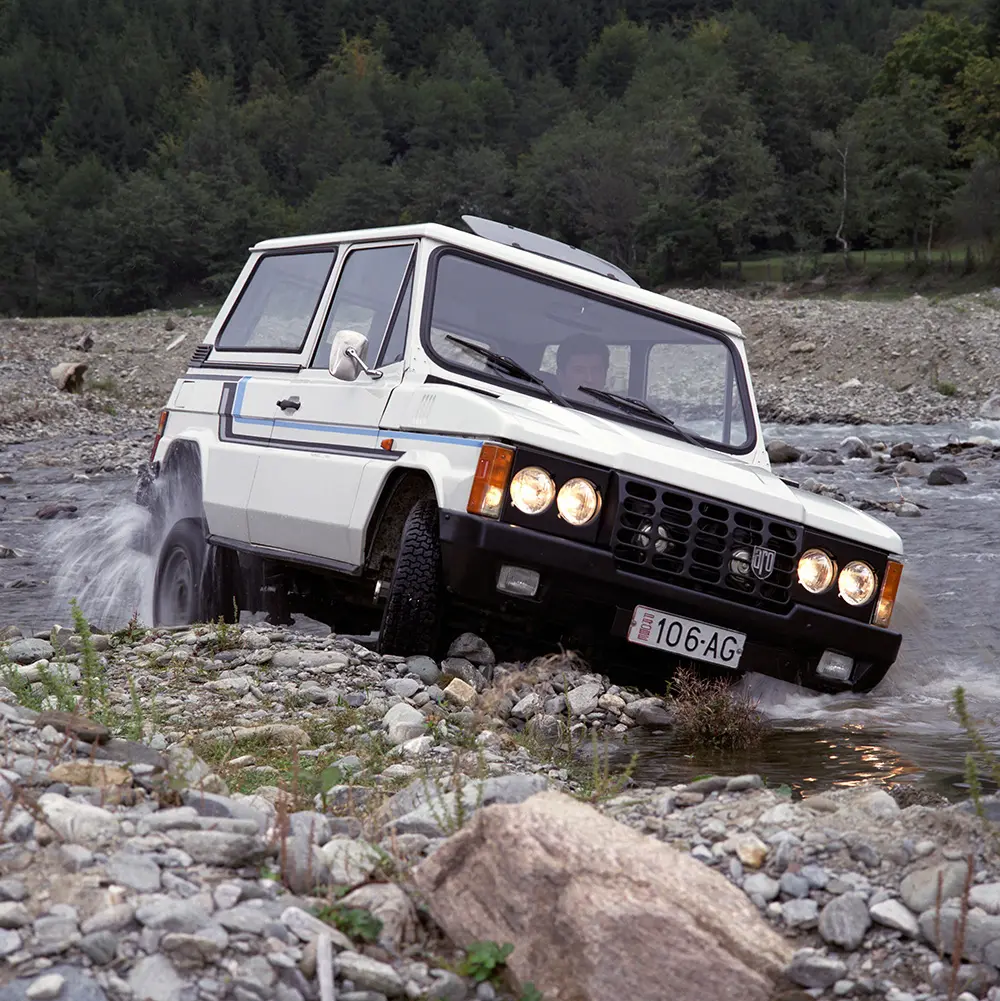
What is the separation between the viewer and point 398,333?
674 cm

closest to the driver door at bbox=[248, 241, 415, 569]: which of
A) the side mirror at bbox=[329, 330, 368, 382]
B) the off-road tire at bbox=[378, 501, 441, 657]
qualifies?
the side mirror at bbox=[329, 330, 368, 382]

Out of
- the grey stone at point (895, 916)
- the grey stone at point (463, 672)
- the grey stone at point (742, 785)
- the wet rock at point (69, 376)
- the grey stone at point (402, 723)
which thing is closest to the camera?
the grey stone at point (895, 916)

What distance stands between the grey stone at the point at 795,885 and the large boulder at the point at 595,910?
16 cm

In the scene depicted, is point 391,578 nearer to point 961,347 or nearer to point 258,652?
point 258,652

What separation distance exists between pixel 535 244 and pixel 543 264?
0.52 m

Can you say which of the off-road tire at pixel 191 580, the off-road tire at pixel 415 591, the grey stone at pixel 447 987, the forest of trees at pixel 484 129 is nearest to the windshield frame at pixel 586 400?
the off-road tire at pixel 415 591

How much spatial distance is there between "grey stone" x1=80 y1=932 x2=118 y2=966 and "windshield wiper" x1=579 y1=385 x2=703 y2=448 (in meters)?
4.34

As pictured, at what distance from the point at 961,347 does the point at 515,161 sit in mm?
99785

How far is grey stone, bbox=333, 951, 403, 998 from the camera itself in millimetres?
Result: 2885

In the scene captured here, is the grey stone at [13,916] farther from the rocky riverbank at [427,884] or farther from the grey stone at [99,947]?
the grey stone at [99,947]

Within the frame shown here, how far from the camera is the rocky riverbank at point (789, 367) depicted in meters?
28.9

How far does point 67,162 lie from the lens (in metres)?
145

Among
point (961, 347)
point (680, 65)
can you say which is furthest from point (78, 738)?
point (680, 65)

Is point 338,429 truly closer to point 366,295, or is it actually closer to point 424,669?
point 366,295
